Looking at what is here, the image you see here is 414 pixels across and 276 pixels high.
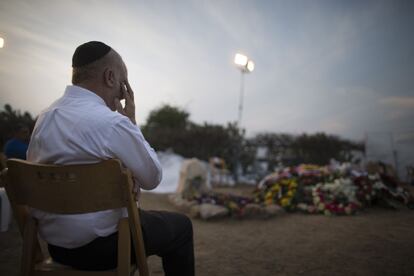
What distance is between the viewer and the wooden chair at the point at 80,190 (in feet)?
3.82

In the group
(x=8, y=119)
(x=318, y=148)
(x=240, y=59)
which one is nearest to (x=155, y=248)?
(x=240, y=59)

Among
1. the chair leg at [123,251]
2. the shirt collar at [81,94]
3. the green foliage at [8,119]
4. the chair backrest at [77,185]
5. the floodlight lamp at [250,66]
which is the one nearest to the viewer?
the chair backrest at [77,185]

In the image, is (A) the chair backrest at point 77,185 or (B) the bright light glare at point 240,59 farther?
(B) the bright light glare at point 240,59

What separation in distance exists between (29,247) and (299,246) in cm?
339

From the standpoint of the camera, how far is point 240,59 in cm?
1011

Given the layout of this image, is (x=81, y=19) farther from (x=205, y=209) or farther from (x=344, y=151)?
(x=344, y=151)

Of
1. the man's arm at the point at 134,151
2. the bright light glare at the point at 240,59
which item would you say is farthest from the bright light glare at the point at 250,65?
the man's arm at the point at 134,151

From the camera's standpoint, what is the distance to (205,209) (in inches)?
221

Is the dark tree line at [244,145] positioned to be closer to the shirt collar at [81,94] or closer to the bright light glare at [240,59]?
the bright light glare at [240,59]

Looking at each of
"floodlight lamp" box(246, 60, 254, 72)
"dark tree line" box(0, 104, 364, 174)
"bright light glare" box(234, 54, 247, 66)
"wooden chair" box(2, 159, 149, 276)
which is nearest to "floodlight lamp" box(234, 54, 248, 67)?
"bright light glare" box(234, 54, 247, 66)

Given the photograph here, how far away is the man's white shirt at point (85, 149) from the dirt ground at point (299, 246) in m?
1.91

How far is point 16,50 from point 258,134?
11.3 meters

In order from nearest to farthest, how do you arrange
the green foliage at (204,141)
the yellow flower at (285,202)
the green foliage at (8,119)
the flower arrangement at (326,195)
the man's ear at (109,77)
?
the man's ear at (109,77) < the flower arrangement at (326,195) < the yellow flower at (285,202) < the green foliage at (8,119) < the green foliage at (204,141)

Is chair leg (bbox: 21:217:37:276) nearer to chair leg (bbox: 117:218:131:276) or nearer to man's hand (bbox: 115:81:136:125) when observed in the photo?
chair leg (bbox: 117:218:131:276)
